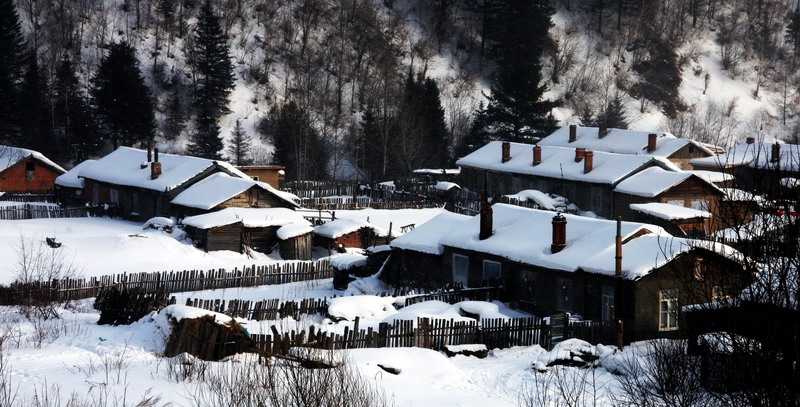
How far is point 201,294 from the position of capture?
34.2m

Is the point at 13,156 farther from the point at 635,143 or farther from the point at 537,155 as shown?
the point at 635,143

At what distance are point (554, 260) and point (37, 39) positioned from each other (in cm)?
6287

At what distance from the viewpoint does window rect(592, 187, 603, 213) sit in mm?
52750

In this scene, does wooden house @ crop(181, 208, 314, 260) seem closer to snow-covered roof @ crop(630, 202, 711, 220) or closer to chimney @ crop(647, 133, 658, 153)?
snow-covered roof @ crop(630, 202, 711, 220)

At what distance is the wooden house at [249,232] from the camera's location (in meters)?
43.9

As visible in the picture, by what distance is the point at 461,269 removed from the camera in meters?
33.6

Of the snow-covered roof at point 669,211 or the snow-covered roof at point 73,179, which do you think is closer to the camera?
the snow-covered roof at point 669,211

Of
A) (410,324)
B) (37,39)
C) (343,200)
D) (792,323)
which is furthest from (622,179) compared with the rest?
(37,39)

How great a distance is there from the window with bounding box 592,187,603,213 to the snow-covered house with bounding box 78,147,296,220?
54.1 feet

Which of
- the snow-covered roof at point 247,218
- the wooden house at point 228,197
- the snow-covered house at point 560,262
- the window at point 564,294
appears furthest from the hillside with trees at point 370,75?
the window at point 564,294

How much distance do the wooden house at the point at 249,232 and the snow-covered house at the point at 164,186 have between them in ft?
5.36

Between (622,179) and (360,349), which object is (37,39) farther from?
(360,349)

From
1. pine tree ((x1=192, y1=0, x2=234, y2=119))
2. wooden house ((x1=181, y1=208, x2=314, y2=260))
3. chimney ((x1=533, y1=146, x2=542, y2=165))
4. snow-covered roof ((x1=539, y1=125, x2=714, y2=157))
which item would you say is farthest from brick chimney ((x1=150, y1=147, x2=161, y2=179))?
snow-covered roof ((x1=539, y1=125, x2=714, y2=157))

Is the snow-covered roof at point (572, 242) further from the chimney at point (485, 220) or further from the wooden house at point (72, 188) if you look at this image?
the wooden house at point (72, 188)
